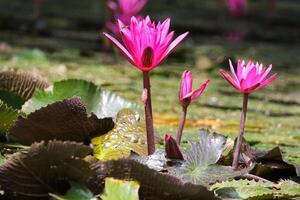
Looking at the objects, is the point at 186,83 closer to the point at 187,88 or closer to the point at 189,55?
the point at 187,88

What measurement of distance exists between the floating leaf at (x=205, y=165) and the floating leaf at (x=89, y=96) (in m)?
0.40

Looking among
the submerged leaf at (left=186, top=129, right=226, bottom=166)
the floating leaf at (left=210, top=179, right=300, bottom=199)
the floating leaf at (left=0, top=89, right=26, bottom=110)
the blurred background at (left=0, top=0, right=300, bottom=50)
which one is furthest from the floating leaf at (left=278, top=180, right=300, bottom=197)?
the blurred background at (left=0, top=0, right=300, bottom=50)

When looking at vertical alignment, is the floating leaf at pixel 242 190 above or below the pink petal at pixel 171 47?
below

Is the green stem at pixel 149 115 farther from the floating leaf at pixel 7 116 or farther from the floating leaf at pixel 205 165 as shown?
the floating leaf at pixel 7 116

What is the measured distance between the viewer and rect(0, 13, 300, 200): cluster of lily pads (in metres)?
1.18

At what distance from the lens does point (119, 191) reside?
1132 millimetres

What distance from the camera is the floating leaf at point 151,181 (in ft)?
3.85

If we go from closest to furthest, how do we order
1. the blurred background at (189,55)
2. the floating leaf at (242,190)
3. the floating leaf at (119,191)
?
the floating leaf at (119,191), the floating leaf at (242,190), the blurred background at (189,55)

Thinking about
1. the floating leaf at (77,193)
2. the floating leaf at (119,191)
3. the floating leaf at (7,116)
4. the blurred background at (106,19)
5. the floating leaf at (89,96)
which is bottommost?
the floating leaf at (77,193)

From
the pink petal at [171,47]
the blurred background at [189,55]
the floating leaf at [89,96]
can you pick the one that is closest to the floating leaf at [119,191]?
the pink petal at [171,47]

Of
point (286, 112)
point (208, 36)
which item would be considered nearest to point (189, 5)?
point (208, 36)

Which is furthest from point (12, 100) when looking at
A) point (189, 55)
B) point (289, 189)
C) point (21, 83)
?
point (189, 55)

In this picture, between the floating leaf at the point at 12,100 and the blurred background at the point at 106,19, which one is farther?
the blurred background at the point at 106,19

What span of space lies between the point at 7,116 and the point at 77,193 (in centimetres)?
32
